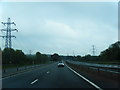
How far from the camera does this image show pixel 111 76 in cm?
1992

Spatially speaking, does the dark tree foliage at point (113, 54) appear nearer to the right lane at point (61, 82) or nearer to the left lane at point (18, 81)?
the left lane at point (18, 81)

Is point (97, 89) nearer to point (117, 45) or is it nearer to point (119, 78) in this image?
point (119, 78)

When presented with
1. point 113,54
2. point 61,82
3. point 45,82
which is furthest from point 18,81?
point 113,54

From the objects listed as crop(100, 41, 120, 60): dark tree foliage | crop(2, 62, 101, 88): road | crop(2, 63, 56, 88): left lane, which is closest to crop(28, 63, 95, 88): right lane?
crop(2, 62, 101, 88): road

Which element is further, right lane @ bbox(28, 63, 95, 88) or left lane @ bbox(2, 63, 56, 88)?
left lane @ bbox(2, 63, 56, 88)

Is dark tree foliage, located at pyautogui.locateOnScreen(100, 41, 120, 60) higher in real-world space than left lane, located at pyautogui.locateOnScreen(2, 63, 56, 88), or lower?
higher

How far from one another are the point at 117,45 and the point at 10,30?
8790 centimetres

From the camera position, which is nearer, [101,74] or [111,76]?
[111,76]

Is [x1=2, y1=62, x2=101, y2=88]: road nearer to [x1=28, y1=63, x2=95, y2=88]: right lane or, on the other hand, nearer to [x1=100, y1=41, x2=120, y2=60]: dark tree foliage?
[x1=28, y1=63, x2=95, y2=88]: right lane

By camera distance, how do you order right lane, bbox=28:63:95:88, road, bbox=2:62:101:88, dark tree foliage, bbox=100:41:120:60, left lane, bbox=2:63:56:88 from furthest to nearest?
dark tree foliage, bbox=100:41:120:60 < left lane, bbox=2:63:56:88 < road, bbox=2:62:101:88 < right lane, bbox=28:63:95:88

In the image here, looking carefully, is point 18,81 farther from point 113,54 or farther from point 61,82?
point 113,54

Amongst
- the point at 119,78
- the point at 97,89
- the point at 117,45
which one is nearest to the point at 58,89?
the point at 97,89

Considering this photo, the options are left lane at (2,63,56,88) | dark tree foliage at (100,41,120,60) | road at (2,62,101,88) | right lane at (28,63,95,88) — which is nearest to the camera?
right lane at (28,63,95,88)

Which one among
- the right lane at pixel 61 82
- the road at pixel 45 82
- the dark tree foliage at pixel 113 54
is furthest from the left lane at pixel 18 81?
the dark tree foliage at pixel 113 54
